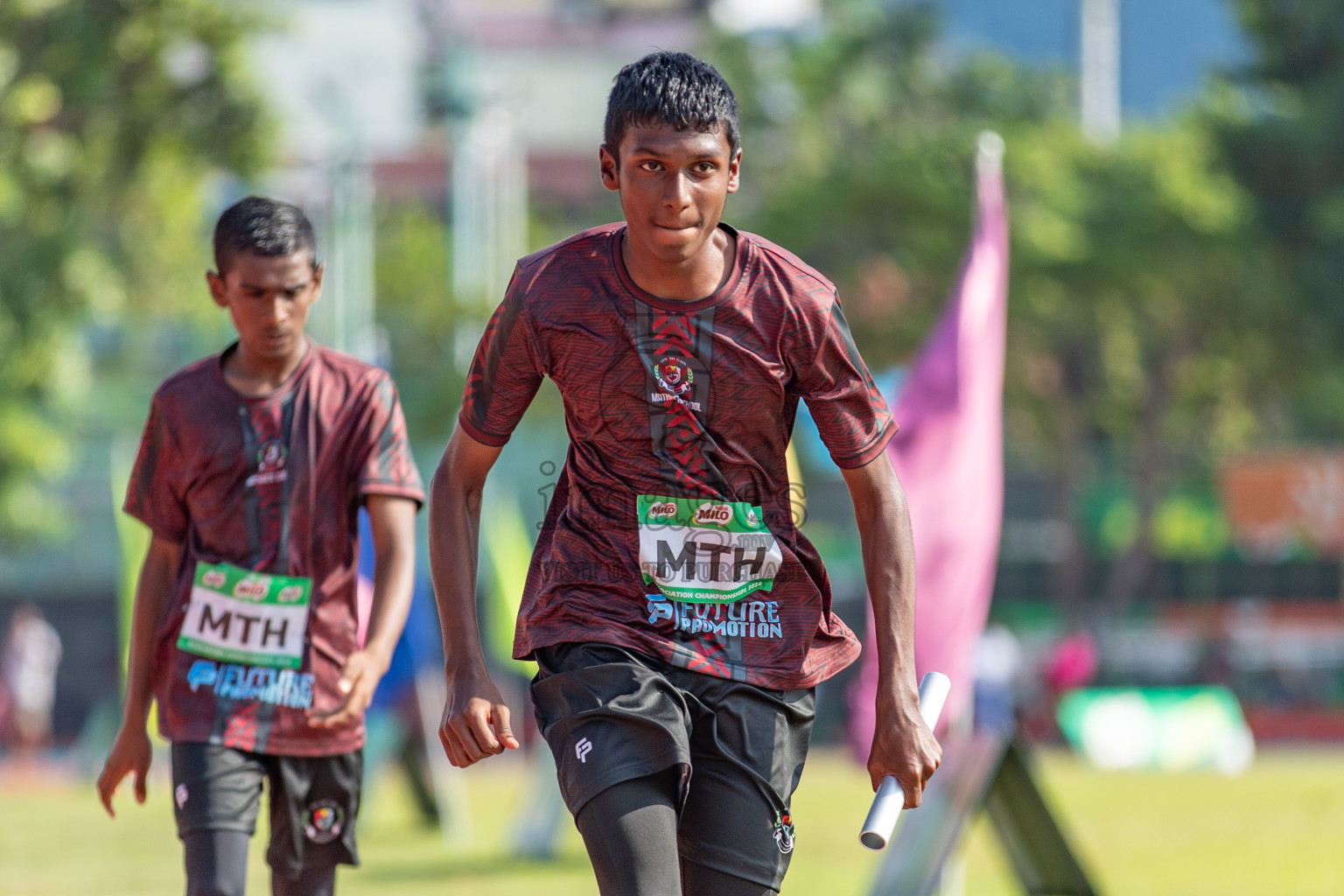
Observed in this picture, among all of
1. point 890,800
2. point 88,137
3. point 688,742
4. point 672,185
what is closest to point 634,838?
point 688,742

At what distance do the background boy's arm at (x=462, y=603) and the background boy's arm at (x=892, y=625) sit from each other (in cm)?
69

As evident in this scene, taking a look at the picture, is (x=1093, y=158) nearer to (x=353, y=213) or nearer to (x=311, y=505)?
(x=353, y=213)

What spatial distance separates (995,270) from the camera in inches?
347

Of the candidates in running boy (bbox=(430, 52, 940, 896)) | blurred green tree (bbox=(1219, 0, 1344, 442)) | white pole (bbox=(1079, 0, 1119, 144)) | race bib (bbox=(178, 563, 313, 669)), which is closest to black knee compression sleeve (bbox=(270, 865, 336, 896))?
race bib (bbox=(178, 563, 313, 669))

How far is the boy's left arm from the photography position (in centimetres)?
489

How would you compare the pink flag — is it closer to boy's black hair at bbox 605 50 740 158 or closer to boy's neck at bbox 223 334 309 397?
boy's neck at bbox 223 334 309 397

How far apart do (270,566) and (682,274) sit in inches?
69.8

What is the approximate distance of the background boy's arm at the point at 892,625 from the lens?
361 cm

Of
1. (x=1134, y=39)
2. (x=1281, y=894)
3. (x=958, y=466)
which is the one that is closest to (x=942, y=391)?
(x=958, y=466)

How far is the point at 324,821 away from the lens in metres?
5.02

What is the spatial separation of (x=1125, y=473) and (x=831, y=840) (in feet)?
104

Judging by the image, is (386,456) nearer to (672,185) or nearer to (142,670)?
(142,670)

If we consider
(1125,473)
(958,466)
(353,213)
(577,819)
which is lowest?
(577,819)

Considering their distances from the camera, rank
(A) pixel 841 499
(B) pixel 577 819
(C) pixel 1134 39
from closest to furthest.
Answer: (B) pixel 577 819 → (A) pixel 841 499 → (C) pixel 1134 39
